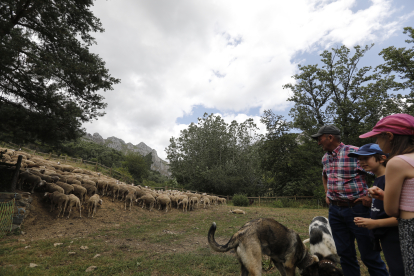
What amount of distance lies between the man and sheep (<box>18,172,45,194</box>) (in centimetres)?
1233

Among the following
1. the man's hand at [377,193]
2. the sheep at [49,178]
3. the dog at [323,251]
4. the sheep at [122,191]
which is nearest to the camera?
the man's hand at [377,193]

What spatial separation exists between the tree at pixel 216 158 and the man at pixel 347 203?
1187 inches

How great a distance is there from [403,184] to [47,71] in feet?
34.1

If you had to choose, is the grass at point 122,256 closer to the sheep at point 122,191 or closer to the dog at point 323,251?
the dog at point 323,251

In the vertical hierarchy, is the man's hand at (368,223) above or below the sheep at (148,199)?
above

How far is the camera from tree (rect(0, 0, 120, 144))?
727 centimetres

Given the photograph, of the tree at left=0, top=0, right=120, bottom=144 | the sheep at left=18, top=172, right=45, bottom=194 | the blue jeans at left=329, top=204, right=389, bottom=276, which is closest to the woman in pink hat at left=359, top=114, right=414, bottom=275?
the blue jeans at left=329, top=204, right=389, bottom=276

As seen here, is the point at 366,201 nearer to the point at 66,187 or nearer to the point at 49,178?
the point at 66,187

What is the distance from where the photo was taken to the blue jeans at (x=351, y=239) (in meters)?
2.96

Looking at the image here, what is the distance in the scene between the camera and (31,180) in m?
9.40

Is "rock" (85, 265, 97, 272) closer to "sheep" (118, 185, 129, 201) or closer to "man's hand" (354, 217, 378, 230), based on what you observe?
"man's hand" (354, 217, 378, 230)

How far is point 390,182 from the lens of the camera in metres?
1.62

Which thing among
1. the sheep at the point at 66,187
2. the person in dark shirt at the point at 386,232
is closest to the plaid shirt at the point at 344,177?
the person in dark shirt at the point at 386,232

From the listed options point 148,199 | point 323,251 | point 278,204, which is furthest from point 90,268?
point 278,204
